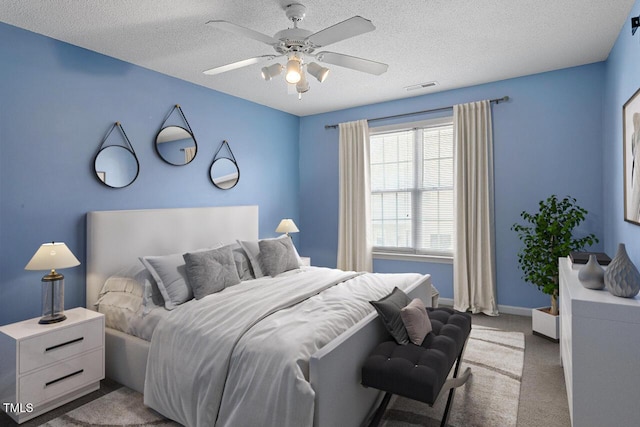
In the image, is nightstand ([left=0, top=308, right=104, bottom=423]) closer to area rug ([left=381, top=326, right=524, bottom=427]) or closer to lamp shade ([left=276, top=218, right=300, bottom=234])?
area rug ([left=381, top=326, right=524, bottom=427])

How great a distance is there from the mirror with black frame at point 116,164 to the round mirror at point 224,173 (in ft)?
3.10

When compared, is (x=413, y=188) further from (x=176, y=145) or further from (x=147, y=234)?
(x=147, y=234)

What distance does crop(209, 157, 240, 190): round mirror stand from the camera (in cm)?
430

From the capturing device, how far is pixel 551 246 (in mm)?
3551

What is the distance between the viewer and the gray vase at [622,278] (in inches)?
72.4

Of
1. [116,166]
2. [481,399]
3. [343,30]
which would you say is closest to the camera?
[343,30]

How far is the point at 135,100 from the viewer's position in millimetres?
3498

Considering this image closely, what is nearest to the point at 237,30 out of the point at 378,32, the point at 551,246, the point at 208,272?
the point at 378,32

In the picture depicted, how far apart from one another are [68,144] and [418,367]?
318 centimetres

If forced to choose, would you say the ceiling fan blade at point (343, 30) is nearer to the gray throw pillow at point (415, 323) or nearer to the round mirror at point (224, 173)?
the gray throw pillow at point (415, 323)

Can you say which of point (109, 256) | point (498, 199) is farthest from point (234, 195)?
point (498, 199)

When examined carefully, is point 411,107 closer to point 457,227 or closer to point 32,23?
point 457,227

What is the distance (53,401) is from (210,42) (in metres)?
2.89

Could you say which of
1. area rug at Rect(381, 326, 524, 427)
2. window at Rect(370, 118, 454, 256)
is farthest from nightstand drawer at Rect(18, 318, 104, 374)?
window at Rect(370, 118, 454, 256)
